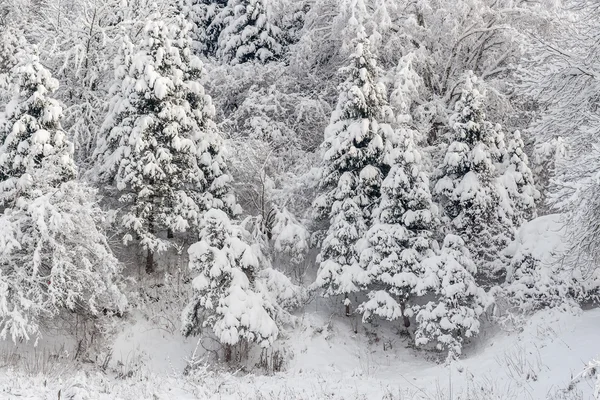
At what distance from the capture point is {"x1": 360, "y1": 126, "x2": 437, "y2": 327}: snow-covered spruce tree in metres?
17.0

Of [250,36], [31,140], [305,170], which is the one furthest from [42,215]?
[250,36]

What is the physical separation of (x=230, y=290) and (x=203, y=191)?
5.08 meters

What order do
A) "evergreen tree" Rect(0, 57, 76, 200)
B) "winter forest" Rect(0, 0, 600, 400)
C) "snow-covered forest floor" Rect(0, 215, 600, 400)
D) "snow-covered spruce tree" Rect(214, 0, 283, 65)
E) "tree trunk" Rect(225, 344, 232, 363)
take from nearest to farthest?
"snow-covered forest floor" Rect(0, 215, 600, 400) → "winter forest" Rect(0, 0, 600, 400) → "evergreen tree" Rect(0, 57, 76, 200) → "tree trunk" Rect(225, 344, 232, 363) → "snow-covered spruce tree" Rect(214, 0, 283, 65)

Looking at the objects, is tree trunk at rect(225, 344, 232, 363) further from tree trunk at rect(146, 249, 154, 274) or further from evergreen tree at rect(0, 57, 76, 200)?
evergreen tree at rect(0, 57, 76, 200)

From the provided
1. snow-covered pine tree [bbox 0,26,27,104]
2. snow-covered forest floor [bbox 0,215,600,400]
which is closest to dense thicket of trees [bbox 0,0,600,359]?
snow-covered pine tree [bbox 0,26,27,104]

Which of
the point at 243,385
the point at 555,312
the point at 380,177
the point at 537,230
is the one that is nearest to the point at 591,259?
the point at 555,312

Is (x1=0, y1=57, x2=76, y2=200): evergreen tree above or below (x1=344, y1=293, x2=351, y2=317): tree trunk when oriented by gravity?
above

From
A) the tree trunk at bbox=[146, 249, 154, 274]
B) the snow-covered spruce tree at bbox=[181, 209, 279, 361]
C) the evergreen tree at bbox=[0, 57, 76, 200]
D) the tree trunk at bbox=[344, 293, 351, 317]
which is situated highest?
the evergreen tree at bbox=[0, 57, 76, 200]

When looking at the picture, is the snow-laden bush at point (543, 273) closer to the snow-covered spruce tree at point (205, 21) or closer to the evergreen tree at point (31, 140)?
the evergreen tree at point (31, 140)

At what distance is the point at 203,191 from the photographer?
2020 cm

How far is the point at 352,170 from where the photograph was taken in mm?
18266

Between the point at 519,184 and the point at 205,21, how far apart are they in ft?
68.4

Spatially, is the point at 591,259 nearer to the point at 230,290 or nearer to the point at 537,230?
the point at 537,230

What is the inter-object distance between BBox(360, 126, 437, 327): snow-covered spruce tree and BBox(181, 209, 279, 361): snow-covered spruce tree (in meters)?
3.30
